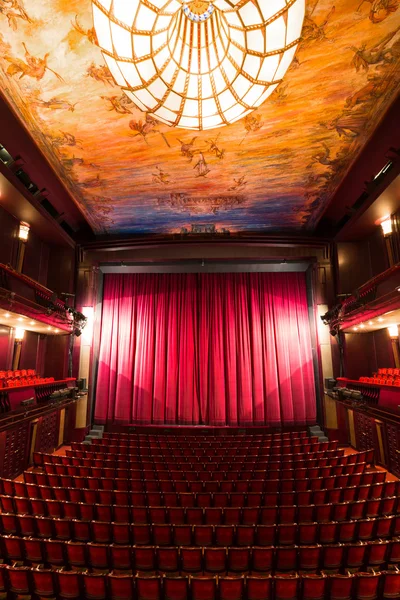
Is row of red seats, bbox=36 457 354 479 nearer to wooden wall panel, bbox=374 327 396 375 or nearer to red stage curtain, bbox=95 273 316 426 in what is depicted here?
wooden wall panel, bbox=374 327 396 375

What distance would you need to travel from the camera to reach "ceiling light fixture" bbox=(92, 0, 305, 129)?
9.02 ft

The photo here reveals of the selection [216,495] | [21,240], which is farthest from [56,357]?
[216,495]

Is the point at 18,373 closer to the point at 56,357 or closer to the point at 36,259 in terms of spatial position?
the point at 56,357

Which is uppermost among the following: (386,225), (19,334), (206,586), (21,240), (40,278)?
(386,225)

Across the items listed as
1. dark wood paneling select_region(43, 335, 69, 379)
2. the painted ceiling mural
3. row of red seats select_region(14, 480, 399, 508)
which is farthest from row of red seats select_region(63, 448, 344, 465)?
the painted ceiling mural

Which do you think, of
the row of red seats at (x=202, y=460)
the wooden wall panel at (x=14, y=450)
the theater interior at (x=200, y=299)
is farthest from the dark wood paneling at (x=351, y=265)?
the wooden wall panel at (x=14, y=450)

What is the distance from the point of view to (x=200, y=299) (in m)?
9.96

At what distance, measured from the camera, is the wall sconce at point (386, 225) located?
6.78 m

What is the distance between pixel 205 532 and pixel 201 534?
1.7 inches

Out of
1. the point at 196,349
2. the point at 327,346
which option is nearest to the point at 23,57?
the point at 196,349

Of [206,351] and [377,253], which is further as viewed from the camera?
[206,351]

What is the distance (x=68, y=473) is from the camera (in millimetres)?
4582

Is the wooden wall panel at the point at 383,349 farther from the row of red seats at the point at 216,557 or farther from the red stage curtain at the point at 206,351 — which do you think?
the row of red seats at the point at 216,557

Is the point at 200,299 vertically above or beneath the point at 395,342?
above
